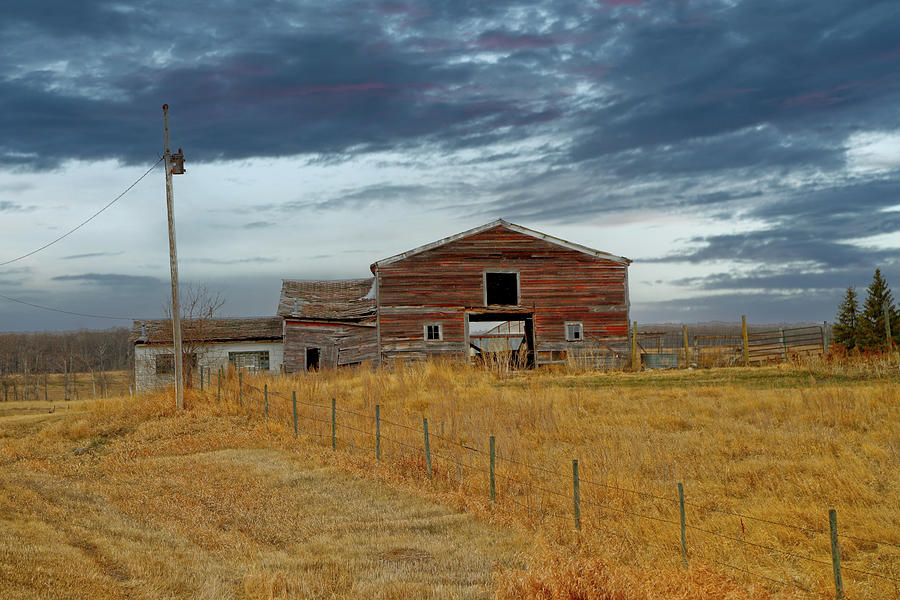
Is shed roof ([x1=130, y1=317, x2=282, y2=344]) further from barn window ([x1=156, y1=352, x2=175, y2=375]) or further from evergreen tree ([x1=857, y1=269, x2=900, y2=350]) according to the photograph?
evergreen tree ([x1=857, y1=269, x2=900, y2=350])

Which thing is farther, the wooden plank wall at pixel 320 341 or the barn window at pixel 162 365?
the barn window at pixel 162 365

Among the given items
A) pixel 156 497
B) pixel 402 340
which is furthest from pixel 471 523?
pixel 402 340

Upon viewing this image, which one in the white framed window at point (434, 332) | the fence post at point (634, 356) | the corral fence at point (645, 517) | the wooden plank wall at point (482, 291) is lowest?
the corral fence at point (645, 517)

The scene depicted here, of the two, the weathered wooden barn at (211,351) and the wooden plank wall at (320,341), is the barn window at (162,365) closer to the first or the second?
the weathered wooden barn at (211,351)

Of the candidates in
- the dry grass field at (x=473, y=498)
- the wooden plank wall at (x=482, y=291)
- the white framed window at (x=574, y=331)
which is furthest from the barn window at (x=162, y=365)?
the white framed window at (x=574, y=331)

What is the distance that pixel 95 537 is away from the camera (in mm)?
10633

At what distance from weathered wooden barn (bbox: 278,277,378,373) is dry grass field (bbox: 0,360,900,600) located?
45.5 feet

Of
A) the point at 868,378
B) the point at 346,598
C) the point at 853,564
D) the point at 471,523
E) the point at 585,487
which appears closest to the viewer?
the point at 346,598

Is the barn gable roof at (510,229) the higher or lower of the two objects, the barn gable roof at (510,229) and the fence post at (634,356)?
the higher

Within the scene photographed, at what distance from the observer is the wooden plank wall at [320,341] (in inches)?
1547

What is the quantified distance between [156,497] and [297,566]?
572 cm

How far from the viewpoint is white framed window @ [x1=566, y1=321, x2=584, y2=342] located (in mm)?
35938

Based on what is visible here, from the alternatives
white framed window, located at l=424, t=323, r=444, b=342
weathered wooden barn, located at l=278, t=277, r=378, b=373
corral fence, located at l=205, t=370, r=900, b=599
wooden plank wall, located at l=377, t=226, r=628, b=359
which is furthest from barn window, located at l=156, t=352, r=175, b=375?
corral fence, located at l=205, t=370, r=900, b=599

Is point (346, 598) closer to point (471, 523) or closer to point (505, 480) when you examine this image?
point (471, 523)
